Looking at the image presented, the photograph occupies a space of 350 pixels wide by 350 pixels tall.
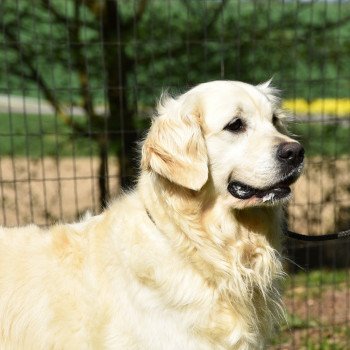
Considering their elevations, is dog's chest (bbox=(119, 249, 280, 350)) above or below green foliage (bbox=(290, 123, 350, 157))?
below

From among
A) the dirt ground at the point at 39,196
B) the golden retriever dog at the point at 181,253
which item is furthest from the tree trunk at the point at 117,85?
the golden retriever dog at the point at 181,253

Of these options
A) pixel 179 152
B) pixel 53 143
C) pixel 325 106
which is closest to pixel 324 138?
pixel 325 106

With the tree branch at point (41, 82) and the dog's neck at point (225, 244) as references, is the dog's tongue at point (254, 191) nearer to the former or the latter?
the dog's neck at point (225, 244)

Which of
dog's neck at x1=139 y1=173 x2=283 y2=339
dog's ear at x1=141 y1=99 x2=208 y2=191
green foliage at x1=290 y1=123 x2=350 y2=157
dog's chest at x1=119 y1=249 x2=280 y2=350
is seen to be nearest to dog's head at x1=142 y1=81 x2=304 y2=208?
dog's ear at x1=141 y1=99 x2=208 y2=191

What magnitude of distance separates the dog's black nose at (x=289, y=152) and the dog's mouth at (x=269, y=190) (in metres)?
0.07

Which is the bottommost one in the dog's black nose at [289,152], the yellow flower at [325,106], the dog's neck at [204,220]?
→ the dog's neck at [204,220]

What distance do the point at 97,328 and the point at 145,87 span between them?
2.94 metres

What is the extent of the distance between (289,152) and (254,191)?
26 cm

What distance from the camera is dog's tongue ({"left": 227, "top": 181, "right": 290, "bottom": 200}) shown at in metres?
3.35

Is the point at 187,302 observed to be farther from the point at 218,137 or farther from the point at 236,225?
the point at 218,137

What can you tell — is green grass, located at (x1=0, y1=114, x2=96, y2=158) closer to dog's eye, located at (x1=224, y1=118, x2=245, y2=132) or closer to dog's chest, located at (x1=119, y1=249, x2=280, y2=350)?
dog's eye, located at (x1=224, y1=118, x2=245, y2=132)

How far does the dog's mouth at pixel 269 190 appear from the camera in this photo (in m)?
3.34

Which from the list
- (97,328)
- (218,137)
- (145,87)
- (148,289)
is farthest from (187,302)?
(145,87)

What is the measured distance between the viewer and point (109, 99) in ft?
19.9
